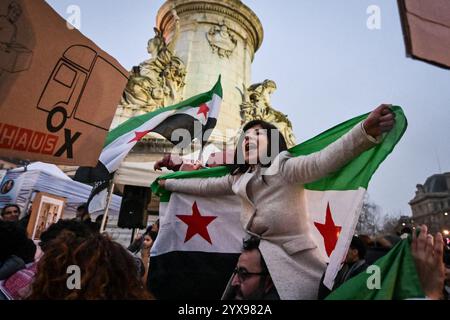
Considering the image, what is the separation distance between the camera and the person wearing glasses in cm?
185

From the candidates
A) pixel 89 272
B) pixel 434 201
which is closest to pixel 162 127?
pixel 89 272

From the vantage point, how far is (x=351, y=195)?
1935 mm

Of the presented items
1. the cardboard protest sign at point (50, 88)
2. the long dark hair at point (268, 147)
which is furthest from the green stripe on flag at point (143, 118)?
the long dark hair at point (268, 147)

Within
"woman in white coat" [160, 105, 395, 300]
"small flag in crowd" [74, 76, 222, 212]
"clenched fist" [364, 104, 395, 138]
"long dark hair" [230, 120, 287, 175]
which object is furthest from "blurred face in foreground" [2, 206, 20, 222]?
"clenched fist" [364, 104, 395, 138]

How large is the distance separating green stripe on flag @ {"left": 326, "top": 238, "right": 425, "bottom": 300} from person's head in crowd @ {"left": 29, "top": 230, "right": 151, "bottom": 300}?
0.98 metres

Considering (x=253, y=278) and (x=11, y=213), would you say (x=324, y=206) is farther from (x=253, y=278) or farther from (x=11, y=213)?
(x=11, y=213)

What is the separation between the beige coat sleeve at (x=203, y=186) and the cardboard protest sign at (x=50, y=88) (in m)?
0.82

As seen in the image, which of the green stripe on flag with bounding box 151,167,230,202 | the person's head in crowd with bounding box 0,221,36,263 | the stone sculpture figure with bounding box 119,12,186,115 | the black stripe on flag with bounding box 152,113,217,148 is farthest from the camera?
the stone sculpture figure with bounding box 119,12,186,115

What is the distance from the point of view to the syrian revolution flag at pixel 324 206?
5.76 feet

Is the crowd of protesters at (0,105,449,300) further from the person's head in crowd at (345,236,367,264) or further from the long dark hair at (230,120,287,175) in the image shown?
the person's head in crowd at (345,236,367,264)

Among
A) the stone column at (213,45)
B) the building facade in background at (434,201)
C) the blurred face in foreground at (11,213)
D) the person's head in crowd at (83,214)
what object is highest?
the building facade in background at (434,201)

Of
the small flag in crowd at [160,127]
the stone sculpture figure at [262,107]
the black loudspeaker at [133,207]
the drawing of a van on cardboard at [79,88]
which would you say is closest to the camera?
the drawing of a van on cardboard at [79,88]

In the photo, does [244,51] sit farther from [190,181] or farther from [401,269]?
[401,269]

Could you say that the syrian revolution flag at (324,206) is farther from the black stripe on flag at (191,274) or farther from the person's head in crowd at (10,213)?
the person's head in crowd at (10,213)
